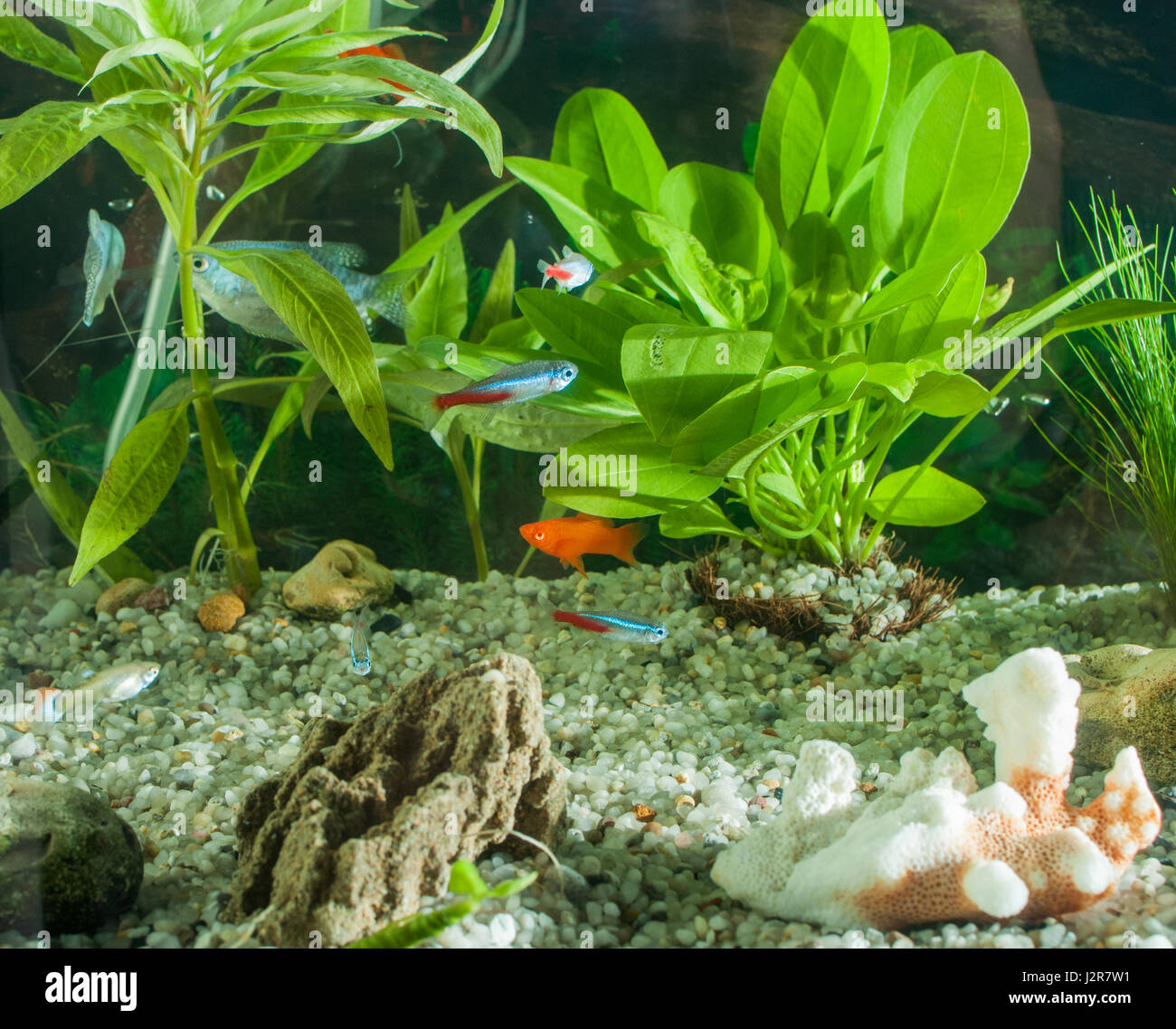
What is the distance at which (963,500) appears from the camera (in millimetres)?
2637

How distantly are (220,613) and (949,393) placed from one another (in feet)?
7.94

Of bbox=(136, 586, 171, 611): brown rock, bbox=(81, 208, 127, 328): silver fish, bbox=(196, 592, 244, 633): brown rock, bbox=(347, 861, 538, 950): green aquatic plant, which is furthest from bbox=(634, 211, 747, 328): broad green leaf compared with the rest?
bbox=(136, 586, 171, 611): brown rock

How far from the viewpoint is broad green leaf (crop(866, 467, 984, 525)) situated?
2.64 meters

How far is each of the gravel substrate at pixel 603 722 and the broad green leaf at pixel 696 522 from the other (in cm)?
15

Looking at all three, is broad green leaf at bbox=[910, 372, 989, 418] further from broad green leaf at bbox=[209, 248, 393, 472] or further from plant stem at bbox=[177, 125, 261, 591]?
plant stem at bbox=[177, 125, 261, 591]

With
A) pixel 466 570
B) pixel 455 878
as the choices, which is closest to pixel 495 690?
pixel 455 878

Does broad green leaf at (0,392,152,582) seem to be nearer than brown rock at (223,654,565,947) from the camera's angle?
No

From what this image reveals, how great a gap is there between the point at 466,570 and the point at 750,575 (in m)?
1.27

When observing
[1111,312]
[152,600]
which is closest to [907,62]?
[1111,312]

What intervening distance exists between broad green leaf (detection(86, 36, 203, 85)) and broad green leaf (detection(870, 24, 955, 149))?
1992 mm

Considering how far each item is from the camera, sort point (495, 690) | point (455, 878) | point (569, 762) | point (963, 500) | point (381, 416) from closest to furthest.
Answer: point (455, 878)
point (495, 690)
point (381, 416)
point (569, 762)
point (963, 500)

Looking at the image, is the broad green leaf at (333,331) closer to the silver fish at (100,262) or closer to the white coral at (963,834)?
the silver fish at (100,262)
